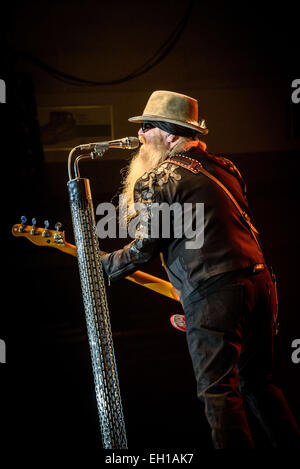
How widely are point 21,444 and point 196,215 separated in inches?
68.4

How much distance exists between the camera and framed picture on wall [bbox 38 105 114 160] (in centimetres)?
472

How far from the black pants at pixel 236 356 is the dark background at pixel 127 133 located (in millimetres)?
1449

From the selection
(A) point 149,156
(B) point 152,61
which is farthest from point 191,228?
(B) point 152,61

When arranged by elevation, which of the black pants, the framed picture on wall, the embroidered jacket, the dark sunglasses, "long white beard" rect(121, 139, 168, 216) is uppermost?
the framed picture on wall

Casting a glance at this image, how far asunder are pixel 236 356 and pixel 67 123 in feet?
11.8

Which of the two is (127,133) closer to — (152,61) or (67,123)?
(67,123)

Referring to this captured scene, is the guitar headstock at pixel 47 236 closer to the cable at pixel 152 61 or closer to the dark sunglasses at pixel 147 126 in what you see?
the dark sunglasses at pixel 147 126

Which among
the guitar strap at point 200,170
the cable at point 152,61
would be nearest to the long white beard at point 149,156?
the guitar strap at point 200,170

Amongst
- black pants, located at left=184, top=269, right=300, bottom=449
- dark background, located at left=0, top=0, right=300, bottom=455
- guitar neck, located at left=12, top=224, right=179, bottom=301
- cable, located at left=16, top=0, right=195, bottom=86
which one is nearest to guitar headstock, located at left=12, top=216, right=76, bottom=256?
guitar neck, located at left=12, top=224, right=179, bottom=301

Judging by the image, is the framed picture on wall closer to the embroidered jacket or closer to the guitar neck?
the guitar neck

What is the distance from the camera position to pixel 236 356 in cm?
191

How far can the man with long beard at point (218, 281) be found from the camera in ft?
6.17

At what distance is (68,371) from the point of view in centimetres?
360
